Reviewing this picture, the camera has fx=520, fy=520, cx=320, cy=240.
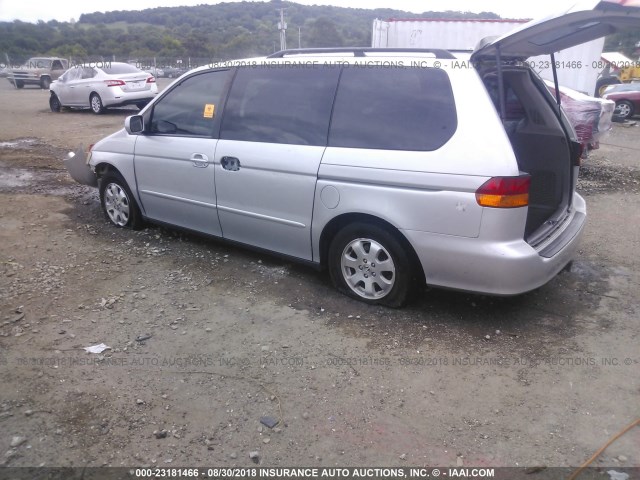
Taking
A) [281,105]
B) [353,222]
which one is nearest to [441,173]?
[353,222]

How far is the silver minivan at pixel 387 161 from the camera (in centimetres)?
319

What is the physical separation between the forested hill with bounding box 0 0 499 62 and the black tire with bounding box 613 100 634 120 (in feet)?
33.7

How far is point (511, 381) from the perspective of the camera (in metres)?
3.03

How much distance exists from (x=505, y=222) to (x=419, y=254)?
0.59 metres

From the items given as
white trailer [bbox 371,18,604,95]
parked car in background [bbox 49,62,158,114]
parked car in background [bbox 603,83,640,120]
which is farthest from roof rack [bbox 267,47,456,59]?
parked car in background [bbox 603,83,640,120]

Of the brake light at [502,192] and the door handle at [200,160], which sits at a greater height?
the brake light at [502,192]

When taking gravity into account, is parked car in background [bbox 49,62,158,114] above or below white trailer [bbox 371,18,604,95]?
below

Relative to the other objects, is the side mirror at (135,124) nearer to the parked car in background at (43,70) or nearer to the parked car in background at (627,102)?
the parked car in background at (627,102)

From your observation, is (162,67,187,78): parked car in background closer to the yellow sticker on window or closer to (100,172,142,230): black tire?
(100,172,142,230): black tire

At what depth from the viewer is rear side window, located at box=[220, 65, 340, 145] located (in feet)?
12.6

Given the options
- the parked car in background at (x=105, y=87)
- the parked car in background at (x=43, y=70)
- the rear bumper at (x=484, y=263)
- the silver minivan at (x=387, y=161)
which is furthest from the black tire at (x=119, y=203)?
the parked car in background at (x=43, y=70)

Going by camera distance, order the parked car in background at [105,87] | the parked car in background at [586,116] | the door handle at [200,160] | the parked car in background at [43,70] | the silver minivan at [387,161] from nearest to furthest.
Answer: the silver minivan at [387,161]
the door handle at [200,160]
the parked car in background at [586,116]
the parked car in background at [105,87]
the parked car in background at [43,70]

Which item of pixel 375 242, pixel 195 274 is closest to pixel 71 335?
pixel 195 274

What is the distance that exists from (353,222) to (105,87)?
44.7ft
